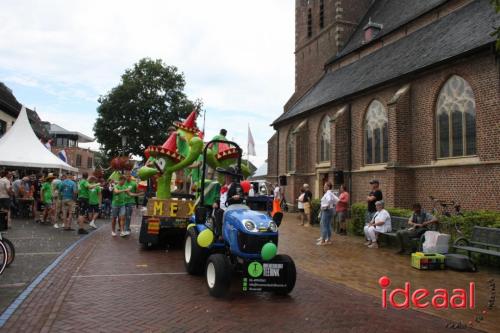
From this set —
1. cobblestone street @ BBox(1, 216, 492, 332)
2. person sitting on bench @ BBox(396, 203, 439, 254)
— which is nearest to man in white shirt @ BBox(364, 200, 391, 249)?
person sitting on bench @ BBox(396, 203, 439, 254)

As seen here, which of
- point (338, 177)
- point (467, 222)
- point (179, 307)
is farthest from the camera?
point (338, 177)

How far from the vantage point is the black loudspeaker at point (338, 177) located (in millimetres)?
20859

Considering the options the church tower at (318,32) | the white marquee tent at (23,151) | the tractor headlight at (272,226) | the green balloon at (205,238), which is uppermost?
the church tower at (318,32)

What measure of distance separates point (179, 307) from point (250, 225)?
4.80 feet

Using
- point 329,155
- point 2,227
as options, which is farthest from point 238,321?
point 329,155

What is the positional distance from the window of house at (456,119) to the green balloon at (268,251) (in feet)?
38.6

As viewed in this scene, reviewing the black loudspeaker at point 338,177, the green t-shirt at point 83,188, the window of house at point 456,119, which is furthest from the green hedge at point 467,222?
the green t-shirt at point 83,188

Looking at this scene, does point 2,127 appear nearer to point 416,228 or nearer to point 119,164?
point 119,164

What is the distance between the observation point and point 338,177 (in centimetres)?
2094

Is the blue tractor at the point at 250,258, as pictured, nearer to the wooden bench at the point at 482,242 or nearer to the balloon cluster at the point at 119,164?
the wooden bench at the point at 482,242

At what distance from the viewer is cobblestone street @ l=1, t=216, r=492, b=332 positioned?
4.58 metres

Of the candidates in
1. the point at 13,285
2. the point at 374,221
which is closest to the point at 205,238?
the point at 13,285

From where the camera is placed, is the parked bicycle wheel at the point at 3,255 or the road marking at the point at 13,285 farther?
the parked bicycle wheel at the point at 3,255

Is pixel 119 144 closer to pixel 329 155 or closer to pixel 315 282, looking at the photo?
pixel 329 155
